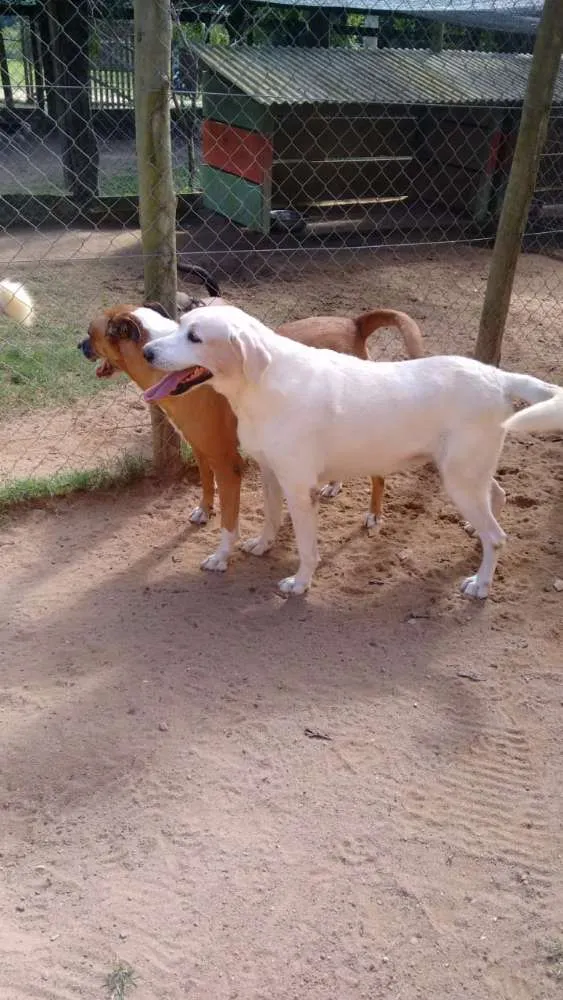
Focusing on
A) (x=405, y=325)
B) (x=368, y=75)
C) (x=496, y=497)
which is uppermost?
(x=368, y=75)

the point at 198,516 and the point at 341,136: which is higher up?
the point at 341,136

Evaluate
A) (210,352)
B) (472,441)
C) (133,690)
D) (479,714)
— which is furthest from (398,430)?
(133,690)

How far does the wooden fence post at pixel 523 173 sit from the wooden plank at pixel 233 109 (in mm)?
4946

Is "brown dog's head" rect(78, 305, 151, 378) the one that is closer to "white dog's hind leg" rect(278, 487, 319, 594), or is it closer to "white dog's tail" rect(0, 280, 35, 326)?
"white dog's hind leg" rect(278, 487, 319, 594)

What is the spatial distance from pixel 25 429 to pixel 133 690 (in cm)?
258

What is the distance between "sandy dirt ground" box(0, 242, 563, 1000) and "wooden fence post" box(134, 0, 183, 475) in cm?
115

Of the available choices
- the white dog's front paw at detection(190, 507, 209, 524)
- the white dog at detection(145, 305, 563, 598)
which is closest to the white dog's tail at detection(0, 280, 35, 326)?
the white dog's front paw at detection(190, 507, 209, 524)

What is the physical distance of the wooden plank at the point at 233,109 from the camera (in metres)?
9.55

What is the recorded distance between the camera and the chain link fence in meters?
7.85

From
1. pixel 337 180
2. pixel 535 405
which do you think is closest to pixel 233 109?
pixel 337 180

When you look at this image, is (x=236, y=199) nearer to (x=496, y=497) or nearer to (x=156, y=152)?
(x=156, y=152)

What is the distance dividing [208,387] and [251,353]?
1.82 feet

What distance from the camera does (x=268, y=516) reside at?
4.36 m

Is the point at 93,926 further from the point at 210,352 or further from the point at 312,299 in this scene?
the point at 312,299
